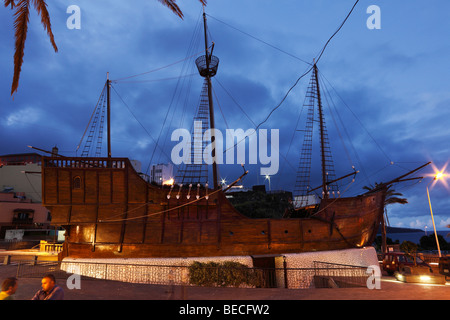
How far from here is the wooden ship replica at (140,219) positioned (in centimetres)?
1202

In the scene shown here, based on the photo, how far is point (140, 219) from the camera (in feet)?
40.5

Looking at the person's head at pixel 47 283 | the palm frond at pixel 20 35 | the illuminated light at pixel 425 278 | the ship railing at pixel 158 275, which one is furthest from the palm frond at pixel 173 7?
the illuminated light at pixel 425 278

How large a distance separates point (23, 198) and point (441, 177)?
42715 millimetres

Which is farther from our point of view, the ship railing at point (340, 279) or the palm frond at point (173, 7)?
the ship railing at point (340, 279)

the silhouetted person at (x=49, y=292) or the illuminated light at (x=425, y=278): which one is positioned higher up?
the silhouetted person at (x=49, y=292)

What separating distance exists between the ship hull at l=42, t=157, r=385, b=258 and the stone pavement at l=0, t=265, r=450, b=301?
136 inches

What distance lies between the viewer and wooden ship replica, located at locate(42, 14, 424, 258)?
12.0 metres

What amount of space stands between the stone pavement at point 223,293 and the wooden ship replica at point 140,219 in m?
3.46

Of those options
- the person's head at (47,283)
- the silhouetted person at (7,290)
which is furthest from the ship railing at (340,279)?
the silhouetted person at (7,290)

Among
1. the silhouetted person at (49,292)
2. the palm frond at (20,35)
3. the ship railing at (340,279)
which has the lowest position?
the ship railing at (340,279)

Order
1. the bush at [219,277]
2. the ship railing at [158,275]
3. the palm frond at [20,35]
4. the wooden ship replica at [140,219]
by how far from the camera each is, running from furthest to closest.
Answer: the wooden ship replica at [140,219], the bush at [219,277], the ship railing at [158,275], the palm frond at [20,35]

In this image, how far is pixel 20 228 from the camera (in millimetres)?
31750

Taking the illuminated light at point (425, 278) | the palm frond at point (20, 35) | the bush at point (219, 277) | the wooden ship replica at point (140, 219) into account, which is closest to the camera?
the palm frond at point (20, 35)

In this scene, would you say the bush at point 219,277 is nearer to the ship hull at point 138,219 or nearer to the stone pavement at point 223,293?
the ship hull at point 138,219
